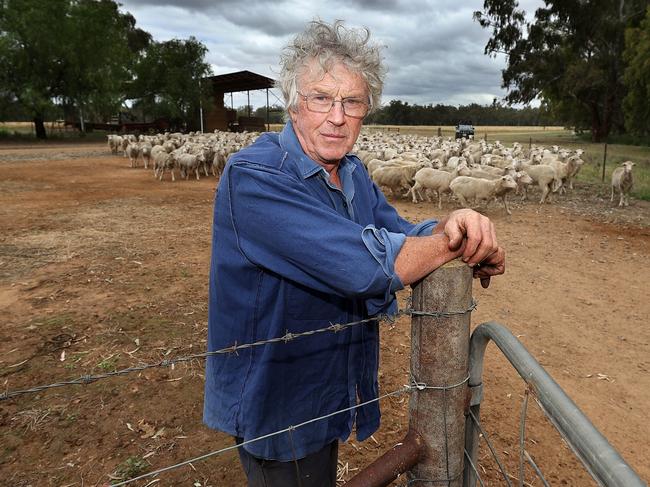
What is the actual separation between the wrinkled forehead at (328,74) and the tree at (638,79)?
27575 millimetres

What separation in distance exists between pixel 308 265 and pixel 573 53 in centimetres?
4411

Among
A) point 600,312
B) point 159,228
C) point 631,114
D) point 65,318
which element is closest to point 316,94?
point 65,318

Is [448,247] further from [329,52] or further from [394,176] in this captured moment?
[394,176]

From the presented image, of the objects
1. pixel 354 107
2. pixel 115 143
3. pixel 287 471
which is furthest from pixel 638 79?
pixel 287 471

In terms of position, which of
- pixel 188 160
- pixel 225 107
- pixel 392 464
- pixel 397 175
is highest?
pixel 225 107

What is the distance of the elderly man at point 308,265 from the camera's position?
4.17 ft

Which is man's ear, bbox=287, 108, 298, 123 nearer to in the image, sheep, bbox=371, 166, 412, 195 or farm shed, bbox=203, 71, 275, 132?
sheep, bbox=371, 166, 412, 195

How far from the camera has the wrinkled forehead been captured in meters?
1.64

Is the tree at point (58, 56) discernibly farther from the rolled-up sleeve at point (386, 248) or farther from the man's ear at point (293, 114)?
the rolled-up sleeve at point (386, 248)

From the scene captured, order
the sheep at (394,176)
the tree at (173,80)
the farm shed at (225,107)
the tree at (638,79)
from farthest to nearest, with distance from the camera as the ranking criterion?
1. the farm shed at (225,107)
2. the tree at (173,80)
3. the tree at (638,79)
4. the sheep at (394,176)

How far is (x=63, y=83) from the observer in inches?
1372

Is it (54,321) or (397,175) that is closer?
(54,321)

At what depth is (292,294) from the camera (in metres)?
1.50

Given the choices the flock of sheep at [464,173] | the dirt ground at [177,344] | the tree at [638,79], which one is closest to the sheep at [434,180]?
the flock of sheep at [464,173]
